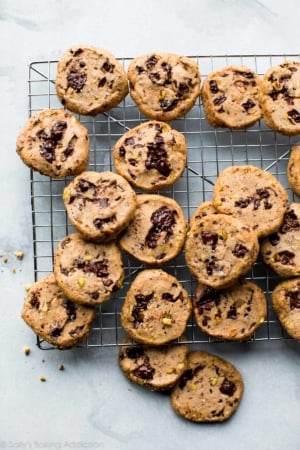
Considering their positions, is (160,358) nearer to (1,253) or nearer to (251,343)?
(251,343)

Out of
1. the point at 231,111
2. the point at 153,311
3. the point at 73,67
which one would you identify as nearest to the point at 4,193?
the point at 73,67

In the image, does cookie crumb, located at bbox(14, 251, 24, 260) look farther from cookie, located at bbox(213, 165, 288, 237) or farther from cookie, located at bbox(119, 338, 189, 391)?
cookie, located at bbox(213, 165, 288, 237)

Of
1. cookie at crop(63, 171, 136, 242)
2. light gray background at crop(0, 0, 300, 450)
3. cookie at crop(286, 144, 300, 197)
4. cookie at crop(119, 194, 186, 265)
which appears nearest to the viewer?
cookie at crop(63, 171, 136, 242)

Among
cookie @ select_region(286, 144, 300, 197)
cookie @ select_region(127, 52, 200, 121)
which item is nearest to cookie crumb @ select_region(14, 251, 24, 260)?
cookie @ select_region(127, 52, 200, 121)

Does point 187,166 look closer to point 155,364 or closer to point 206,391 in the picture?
point 155,364

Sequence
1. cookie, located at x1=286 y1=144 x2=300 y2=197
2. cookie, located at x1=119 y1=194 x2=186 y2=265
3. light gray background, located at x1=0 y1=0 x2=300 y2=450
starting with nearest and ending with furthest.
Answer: cookie, located at x1=119 y1=194 x2=186 y2=265 → cookie, located at x1=286 y1=144 x2=300 y2=197 → light gray background, located at x1=0 y1=0 x2=300 y2=450

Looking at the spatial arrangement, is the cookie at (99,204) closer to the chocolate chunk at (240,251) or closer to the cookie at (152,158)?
the cookie at (152,158)

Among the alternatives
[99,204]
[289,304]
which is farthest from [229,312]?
[99,204]
